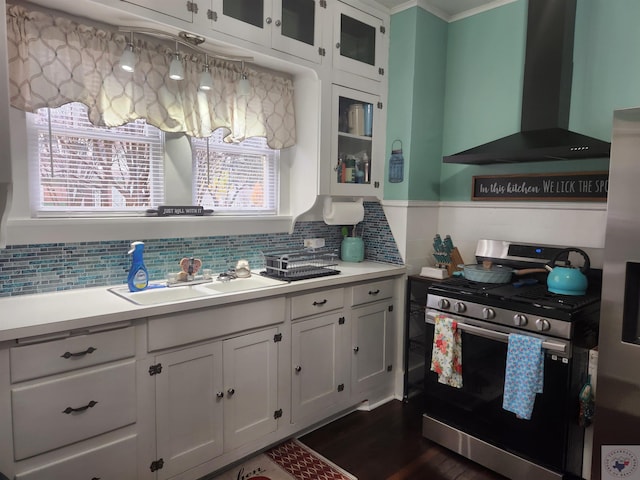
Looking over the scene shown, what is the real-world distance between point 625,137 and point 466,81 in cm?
153

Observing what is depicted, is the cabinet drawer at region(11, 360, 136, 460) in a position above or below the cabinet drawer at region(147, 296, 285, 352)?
below

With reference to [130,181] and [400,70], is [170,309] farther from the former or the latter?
[400,70]

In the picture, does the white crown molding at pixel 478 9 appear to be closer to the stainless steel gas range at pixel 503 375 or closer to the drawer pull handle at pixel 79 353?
the stainless steel gas range at pixel 503 375

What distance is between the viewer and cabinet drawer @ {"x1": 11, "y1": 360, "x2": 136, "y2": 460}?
1565 millimetres

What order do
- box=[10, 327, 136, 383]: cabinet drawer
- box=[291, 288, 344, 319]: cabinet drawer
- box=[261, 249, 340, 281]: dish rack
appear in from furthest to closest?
1. box=[261, 249, 340, 281]: dish rack
2. box=[291, 288, 344, 319]: cabinet drawer
3. box=[10, 327, 136, 383]: cabinet drawer

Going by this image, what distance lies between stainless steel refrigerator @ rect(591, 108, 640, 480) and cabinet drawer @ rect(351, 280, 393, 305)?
1.32 m

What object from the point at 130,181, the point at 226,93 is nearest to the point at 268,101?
the point at 226,93

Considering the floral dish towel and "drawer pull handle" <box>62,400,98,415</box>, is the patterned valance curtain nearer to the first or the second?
"drawer pull handle" <box>62,400,98,415</box>

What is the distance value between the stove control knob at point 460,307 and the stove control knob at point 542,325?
1.26ft

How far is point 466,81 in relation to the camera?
307 cm

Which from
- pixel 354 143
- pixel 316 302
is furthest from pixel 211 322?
pixel 354 143

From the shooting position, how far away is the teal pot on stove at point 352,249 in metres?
3.21

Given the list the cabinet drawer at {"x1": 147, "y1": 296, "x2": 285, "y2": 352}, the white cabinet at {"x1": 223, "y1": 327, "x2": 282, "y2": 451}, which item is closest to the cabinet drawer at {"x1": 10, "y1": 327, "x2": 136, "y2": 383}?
the cabinet drawer at {"x1": 147, "y1": 296, "x2": 285, "y2": 352}

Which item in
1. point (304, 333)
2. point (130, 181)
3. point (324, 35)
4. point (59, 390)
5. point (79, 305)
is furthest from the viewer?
point (324, 35)
